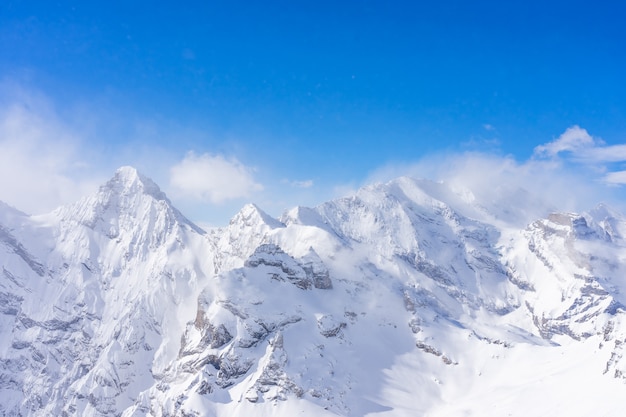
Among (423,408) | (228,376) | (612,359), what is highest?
(612,359)

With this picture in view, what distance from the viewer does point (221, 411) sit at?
172875 mm

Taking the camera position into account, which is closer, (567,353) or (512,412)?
(512,412)

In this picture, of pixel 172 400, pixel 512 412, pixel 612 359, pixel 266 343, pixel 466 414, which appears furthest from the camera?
pixel 266 343

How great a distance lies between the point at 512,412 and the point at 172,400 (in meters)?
106

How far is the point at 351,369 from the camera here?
19688 centimetres

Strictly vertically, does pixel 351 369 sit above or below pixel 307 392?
above

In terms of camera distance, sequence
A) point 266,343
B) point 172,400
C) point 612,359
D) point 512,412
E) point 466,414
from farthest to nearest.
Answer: point 266,343 → point 172,400 → point 466,414 → point 512,412 → point 612,359

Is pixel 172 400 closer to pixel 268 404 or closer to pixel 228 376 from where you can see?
pixel 228 376

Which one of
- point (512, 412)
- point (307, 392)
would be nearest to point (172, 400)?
point (307, 392)

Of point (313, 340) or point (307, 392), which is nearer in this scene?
point (307, 392)

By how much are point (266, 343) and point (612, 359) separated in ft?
354

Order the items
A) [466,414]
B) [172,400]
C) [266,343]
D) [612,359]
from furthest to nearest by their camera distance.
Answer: [266,343] < [172,400] < [466,414] < [612,359]

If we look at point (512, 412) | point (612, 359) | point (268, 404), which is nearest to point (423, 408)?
point (512, 412)

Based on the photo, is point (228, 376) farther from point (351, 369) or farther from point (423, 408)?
point (423, 408)
